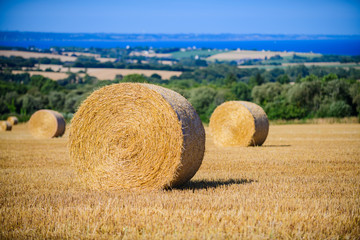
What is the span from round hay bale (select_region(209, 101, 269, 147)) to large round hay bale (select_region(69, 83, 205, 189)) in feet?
31.0

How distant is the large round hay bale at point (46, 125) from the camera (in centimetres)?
2577

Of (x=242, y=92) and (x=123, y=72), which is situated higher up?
(x=123, y=72)

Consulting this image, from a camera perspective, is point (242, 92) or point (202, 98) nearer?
point (202, 98)

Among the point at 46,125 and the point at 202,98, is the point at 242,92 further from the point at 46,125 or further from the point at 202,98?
the point at 46,125

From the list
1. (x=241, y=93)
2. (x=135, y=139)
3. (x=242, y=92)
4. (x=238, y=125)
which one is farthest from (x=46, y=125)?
(x=242, y=92)

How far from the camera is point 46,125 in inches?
1023

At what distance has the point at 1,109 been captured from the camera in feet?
200

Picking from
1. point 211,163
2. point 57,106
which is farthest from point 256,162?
point 57,106

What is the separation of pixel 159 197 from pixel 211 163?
18.5ft

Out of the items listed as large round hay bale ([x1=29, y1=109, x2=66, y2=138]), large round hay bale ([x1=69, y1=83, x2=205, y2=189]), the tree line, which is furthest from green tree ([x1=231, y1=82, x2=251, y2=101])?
large round hay bale ([x1=69, y1=83, x2=205, y2=189])

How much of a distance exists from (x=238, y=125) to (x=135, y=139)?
33.6 feet

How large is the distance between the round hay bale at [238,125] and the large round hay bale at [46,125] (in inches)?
411

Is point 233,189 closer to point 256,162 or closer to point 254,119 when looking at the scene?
point 256,162

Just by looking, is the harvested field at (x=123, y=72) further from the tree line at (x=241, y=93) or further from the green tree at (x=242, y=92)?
the green tree at (x=242, y=92)
